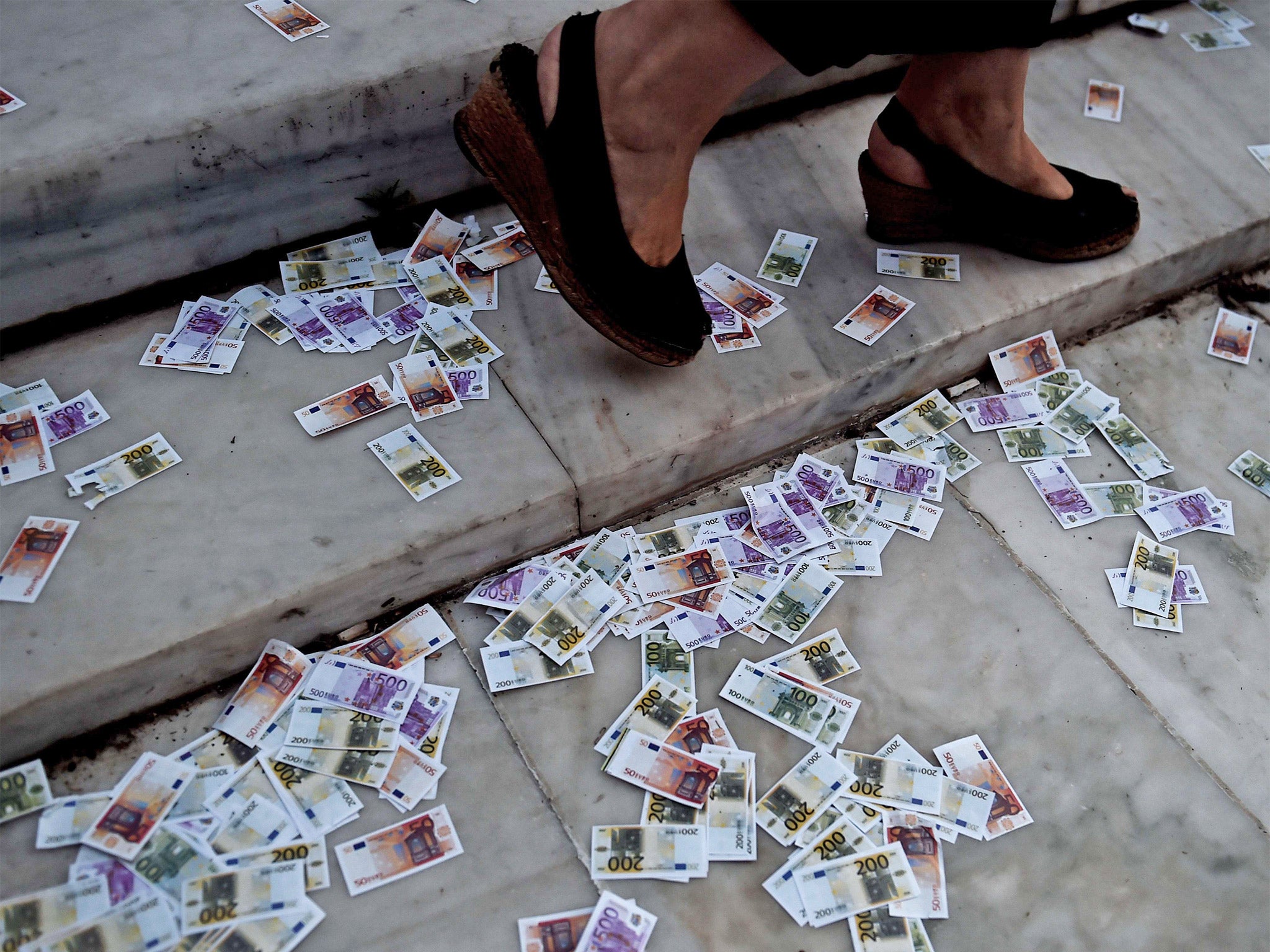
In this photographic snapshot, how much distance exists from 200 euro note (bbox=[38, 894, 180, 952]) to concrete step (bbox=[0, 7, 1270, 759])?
34 centimetres

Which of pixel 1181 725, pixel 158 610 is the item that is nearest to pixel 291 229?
pixel 158 610

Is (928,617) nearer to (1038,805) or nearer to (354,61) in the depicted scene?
(1038,805)

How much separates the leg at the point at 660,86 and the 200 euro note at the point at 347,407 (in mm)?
600

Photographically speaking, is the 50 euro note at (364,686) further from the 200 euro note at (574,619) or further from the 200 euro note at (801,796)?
the 200 euro note at (801,796)

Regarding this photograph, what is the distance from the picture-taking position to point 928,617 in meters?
2.06

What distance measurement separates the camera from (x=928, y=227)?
246cm

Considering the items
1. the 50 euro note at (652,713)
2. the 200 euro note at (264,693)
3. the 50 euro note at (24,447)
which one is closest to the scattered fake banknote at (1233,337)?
the 50 euro note at (652,713)

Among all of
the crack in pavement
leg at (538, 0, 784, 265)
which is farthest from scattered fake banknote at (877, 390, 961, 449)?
leg at (538, 0, 784, 265)

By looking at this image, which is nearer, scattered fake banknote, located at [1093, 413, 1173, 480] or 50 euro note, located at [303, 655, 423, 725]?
50 euro note, located at [303, 655, 423, 725]

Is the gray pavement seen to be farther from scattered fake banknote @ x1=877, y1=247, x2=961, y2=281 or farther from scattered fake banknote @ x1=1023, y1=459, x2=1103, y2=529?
scattered fake banknote @ x1=877, y1=247, x2=961, y2=281

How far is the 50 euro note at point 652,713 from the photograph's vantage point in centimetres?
185

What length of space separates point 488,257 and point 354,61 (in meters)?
0.51

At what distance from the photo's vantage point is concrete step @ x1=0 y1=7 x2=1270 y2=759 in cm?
178

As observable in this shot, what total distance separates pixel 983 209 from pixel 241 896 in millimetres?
2065
